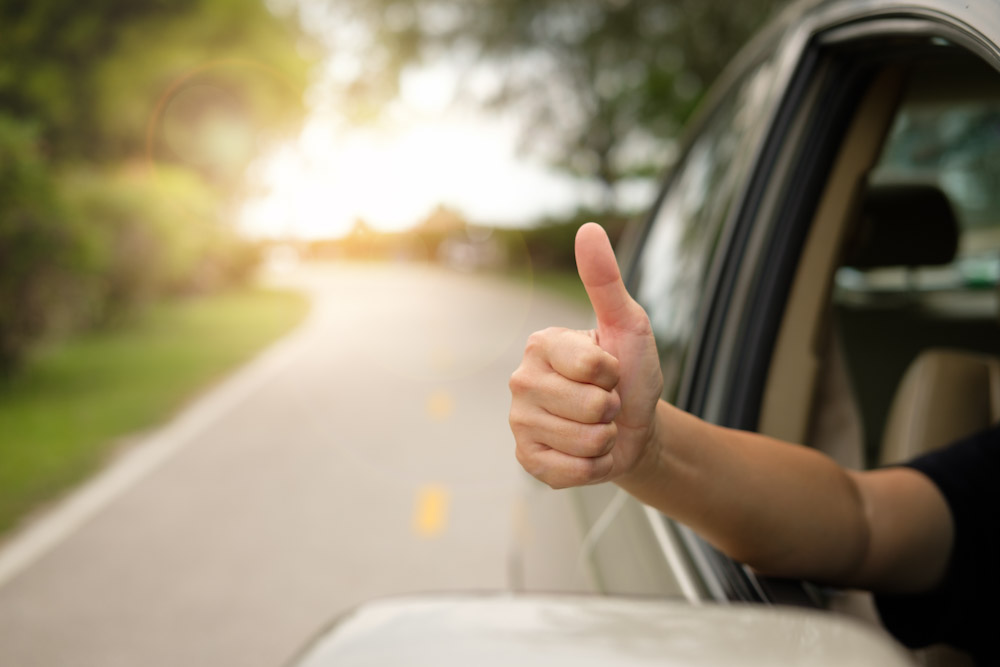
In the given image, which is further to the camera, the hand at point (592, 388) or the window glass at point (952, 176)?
the window glass at point (952, 176)

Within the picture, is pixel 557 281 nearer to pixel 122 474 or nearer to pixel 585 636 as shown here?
pixel 122 474

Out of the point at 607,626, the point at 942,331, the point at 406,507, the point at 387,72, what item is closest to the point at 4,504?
the point at 406,507

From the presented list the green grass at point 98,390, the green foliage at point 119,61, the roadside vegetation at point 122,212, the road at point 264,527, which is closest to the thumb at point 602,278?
the road at point 264,527

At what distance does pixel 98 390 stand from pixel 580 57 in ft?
76.4

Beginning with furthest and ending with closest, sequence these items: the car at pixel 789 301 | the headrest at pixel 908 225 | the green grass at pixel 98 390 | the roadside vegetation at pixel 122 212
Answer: the roadside vegetation at pixel 122 212 → the green grass at pixel 98 390 → the headrest at pixel 908 225 → the car at pixel 789 301

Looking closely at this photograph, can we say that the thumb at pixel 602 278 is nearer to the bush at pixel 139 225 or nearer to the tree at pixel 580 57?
the bush at pixel 139 225

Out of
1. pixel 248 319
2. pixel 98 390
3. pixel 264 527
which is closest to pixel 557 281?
pixel 248 319

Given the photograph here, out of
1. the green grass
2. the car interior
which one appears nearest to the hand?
the car interior

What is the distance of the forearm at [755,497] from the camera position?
5.04 ft

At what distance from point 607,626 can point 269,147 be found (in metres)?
32.6

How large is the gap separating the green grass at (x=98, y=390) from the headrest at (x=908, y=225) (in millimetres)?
5599

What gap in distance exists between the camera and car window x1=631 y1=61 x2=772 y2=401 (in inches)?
88.2

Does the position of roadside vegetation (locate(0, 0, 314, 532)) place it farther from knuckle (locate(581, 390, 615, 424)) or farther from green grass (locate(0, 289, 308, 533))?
knuckle (locate(581, 390, 615, 424))

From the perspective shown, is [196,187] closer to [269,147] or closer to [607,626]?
[269,147]
